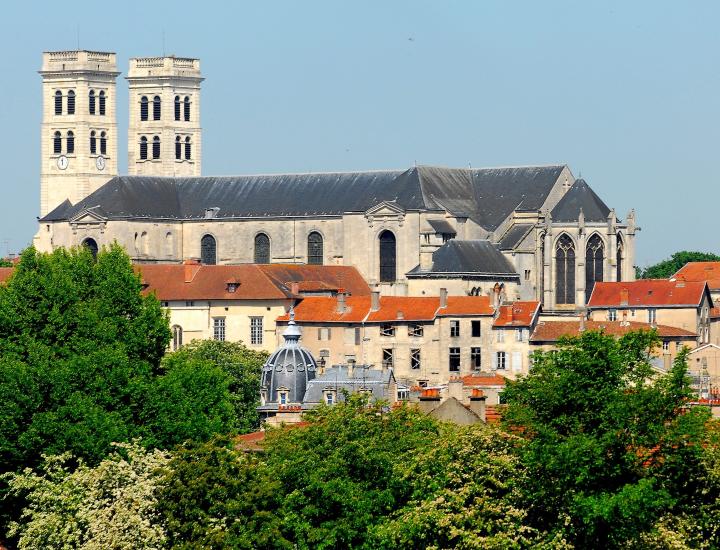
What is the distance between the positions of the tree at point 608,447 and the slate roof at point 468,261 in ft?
207

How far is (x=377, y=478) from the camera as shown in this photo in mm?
50094

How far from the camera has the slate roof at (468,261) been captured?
11275 centimetres

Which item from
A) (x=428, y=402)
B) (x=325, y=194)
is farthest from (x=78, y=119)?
(x=428, y=402)

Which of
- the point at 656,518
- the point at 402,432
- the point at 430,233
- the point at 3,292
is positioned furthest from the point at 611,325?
the point at 656,518

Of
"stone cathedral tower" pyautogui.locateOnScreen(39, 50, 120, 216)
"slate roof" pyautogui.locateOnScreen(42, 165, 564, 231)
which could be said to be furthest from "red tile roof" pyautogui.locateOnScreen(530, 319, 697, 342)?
"stone cathedral tower" pyautogui.locateOnScreen(39, 50, 120, 216)

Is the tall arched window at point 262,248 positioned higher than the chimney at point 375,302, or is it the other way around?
the tall arched window at point 262,248

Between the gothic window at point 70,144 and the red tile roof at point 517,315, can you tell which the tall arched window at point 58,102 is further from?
the red tile roof at point 517,315

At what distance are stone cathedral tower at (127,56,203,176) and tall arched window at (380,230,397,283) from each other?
92.7 feet

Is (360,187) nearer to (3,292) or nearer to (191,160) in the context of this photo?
(191,160)

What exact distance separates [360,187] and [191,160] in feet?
80.8

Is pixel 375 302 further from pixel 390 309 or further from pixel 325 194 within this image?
pixel 325 194

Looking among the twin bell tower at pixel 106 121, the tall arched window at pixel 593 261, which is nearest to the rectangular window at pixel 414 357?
the tall arched window at pixel 593 261

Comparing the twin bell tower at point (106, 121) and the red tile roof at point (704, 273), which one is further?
the twin bell tower at point (106, 121)

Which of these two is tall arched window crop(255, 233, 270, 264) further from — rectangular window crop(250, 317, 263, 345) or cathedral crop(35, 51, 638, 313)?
rectangular window crop(250, 317, 263, 345)
